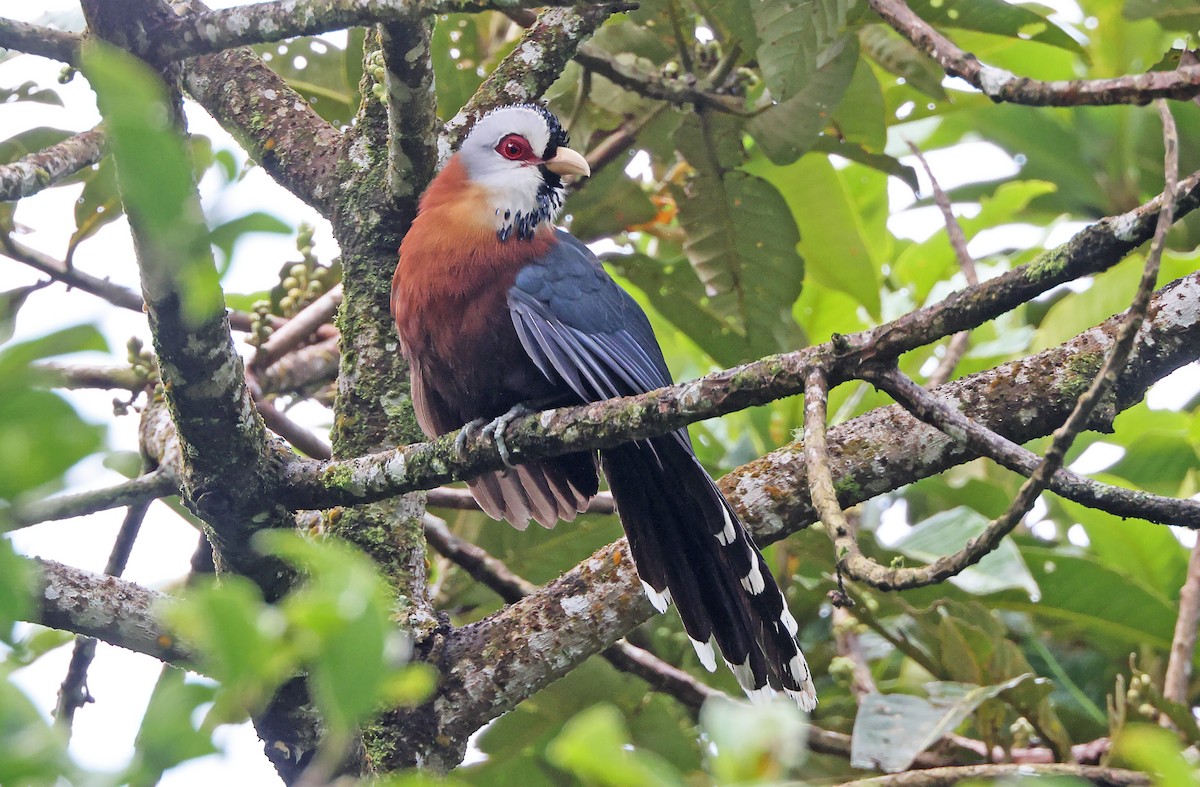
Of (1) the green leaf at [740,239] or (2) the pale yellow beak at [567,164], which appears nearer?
(2) the pale yellow beak at [567,164]

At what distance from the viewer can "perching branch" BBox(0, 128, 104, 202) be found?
2602mm

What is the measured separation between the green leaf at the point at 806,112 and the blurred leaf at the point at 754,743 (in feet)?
8.89

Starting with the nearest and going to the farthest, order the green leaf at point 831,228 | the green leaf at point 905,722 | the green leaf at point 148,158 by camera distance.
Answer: the green leaf at point 148,158
the green leaf at point 905,722
the green leaf at point 831,228

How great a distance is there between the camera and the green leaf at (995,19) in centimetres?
331

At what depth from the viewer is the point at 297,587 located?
7.88 ft

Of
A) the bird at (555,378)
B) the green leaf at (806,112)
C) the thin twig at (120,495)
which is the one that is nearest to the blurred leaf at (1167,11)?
the green leaf at (806,112)

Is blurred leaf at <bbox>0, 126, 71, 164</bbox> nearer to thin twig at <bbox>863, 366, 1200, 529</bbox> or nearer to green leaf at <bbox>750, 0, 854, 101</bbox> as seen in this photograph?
green leaf at <bbox>750, 0, 854, 101</bbox>

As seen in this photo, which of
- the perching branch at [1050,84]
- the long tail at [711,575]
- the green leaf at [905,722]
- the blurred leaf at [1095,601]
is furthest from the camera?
the blurred leaf at [1095,601]

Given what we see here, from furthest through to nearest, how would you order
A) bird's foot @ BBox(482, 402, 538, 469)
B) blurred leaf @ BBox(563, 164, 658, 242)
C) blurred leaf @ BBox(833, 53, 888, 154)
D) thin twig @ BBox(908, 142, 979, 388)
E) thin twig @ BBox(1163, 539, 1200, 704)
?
blurred leaf @ BBox(563, 164, 658, 242) < blurred leaf @ BBox(833, 53, 888, 154) < thin twig @ BBox(1163, 539, 1200, 704) < thin twig @ BBox(908, 142, 979, 388) < bird's foot @ BBox(482, 402, 538, 469)

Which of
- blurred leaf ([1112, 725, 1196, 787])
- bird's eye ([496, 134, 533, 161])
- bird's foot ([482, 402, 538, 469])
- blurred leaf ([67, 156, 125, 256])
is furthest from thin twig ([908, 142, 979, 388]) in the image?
blurred leaf ([67, 156, 125, 256])

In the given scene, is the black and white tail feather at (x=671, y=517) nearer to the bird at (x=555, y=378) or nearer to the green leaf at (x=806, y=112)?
the bird at (x=555, y=378)

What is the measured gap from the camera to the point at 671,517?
284cm

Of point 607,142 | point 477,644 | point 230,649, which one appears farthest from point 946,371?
point 230,649

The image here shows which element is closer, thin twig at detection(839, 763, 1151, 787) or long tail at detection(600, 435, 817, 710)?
thin twig at detection(839, 763, 1151, 787)
